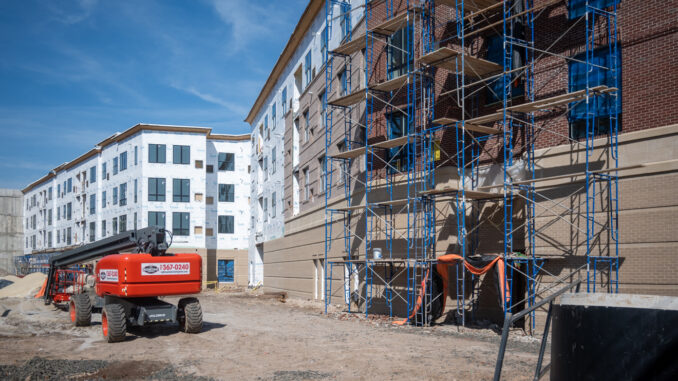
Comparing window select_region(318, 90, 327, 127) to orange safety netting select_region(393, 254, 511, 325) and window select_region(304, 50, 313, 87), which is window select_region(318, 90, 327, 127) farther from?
orange safety netting select_region(393, 254, 511, 325)

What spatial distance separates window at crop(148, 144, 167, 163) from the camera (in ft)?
173

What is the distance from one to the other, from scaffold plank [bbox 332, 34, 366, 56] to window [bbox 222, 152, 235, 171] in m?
33.7

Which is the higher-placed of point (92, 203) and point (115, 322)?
point (92, 203)

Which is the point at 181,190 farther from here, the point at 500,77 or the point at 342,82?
the point at 500,77

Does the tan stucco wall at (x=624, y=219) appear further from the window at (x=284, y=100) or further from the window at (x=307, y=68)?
the window at (x=284, y=100)

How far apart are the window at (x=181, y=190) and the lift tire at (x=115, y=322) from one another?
39506mm

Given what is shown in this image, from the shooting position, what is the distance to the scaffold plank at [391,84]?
834 inches

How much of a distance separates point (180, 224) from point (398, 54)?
3554cm

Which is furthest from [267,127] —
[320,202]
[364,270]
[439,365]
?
[439,365]

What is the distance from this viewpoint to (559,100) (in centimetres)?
1589

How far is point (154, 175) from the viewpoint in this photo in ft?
173

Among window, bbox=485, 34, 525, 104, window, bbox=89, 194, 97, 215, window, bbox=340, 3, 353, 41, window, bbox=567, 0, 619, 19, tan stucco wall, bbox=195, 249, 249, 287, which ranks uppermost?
window, bbox=340, 3, 353, 41

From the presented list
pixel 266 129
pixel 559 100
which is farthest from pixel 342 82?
pixel 266 129

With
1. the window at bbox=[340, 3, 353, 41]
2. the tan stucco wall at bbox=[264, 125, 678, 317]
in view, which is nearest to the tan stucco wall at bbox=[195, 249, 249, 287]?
the window at bbox=[340, 3, 353, 41]
